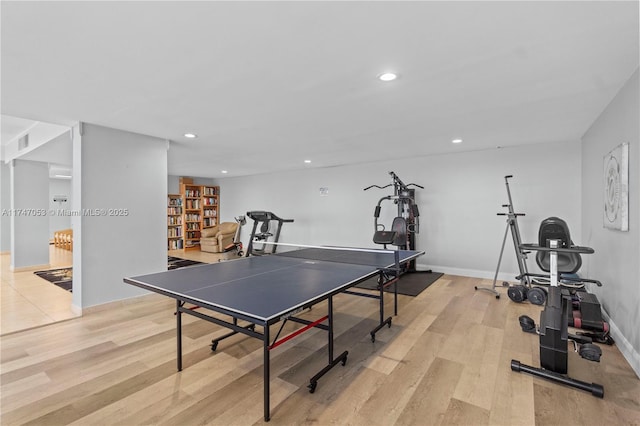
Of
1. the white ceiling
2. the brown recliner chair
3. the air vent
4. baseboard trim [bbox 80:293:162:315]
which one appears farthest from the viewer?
the brown recliner chair

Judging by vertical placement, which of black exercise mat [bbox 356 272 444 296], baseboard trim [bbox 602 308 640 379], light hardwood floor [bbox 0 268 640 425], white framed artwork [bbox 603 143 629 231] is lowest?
light hardwood floor [bbox 0 268 640 425]


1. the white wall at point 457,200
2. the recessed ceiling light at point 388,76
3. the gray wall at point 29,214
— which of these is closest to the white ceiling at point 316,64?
the recessed ceiling light at point 388,76

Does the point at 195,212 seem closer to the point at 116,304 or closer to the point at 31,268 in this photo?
the point at 31,268

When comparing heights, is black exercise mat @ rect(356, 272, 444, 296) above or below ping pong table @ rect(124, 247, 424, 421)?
below

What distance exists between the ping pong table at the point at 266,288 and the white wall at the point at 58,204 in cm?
1164

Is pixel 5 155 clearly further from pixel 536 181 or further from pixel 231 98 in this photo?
pixel 536 181

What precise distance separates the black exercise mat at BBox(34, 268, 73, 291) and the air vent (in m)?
2.41

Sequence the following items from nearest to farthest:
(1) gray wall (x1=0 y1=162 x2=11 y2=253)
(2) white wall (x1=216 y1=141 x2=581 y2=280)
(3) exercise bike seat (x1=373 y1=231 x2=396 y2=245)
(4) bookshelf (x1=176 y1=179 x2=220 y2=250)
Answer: (2) white wall (x1=216 y1=141 x2=581 y2=280)
(3) exercise bike seat (x1=373 y1=231 x2=396 y2=245)
(1) gray wall (x1=0 y1=162 x2=11 y2=253)
(4) bookshelf (x1=176 y1=179 x2=220 y2=250)

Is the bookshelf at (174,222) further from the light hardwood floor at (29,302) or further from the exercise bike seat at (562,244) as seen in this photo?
the exercise bike seat at (562,244)

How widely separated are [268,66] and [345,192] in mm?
4984

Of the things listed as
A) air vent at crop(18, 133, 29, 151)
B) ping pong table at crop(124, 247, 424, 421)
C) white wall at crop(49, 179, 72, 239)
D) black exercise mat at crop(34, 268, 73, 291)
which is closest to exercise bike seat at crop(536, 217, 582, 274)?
ping pong table at crop(124, 247, 424, 421)

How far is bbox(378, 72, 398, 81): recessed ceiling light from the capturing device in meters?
2.31

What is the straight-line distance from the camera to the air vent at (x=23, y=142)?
5289mm

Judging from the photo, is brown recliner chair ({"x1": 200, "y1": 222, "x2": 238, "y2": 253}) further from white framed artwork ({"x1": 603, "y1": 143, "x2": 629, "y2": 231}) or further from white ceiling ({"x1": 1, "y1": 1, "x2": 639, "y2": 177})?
white framed artwork ({"x1": 603, "y1": 143, "x2": 629, "y2": 231})
